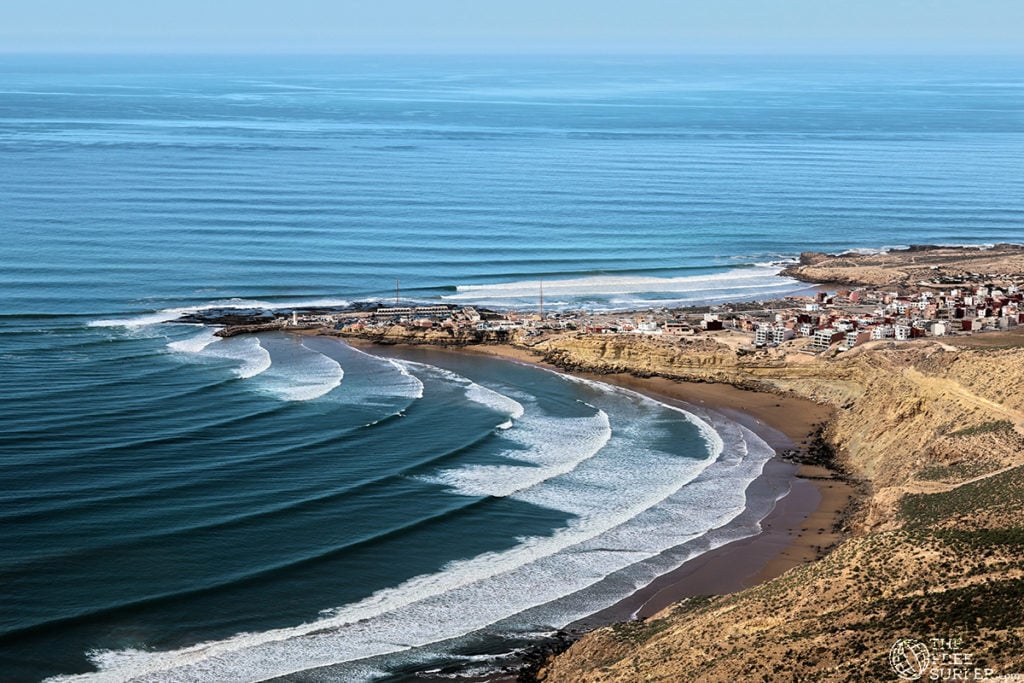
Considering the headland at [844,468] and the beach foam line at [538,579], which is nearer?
the headland at [844,468]

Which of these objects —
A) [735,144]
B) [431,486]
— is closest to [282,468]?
[431,486]

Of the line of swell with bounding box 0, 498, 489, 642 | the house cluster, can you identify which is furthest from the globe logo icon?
the house cluster

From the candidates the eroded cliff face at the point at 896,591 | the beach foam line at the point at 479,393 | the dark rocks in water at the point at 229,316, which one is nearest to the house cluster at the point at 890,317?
the beach foam line at the point at 479,393

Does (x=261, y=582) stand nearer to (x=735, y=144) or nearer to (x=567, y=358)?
(x=567, y=358)

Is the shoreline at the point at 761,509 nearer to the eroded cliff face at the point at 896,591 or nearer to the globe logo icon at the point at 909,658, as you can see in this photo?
the eroded cliff face at the point at 896,591

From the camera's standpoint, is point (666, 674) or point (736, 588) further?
point (736, 588)

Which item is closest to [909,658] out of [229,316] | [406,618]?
[406,618]
